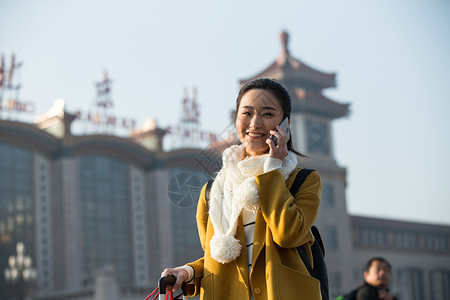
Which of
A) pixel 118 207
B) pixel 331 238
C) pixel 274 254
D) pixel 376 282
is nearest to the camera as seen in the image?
pixel 274 254

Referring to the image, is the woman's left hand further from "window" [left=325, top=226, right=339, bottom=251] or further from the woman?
"window" [left=325, top=226, right=339, bottom=251]

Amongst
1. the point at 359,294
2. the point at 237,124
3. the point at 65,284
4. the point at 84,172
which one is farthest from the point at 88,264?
the point at 237,124

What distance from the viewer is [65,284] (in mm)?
31078

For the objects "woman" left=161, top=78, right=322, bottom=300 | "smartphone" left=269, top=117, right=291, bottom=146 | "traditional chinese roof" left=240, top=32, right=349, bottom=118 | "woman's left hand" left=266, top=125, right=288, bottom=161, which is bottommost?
"woman" left=161, top=78, right=322, bottom=300

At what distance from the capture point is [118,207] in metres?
34.8

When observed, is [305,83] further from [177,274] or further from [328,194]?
[177,274]

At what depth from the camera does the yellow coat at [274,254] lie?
7.88ft

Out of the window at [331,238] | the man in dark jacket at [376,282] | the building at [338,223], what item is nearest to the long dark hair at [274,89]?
the man in dark jacket at [376,282]

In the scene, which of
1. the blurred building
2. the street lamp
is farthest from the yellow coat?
the blurred building

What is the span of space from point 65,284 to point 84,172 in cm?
535

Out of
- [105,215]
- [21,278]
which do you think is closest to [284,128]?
[21,278]

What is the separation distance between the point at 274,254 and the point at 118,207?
32.9 metres

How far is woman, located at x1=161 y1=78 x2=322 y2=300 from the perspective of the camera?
2.42m

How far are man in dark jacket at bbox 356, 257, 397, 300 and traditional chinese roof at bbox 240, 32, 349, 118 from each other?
35878 millimetres
